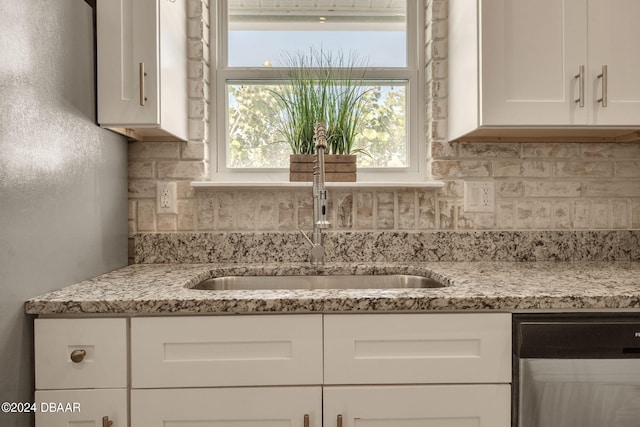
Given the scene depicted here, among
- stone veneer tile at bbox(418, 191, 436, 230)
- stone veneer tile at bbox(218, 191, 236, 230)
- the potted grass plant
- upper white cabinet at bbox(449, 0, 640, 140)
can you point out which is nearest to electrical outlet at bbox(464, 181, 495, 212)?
stone veneer tile at bbox(418, 191, 436, 230)

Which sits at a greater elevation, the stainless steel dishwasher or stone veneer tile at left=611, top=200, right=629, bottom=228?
stone veneer tile at left=611, top=200, right=629, bottom=228

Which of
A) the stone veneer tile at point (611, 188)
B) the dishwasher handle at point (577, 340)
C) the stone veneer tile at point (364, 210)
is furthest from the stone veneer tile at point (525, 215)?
the dishwasher handle at point (577, 340)

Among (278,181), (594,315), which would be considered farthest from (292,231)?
(594,315)

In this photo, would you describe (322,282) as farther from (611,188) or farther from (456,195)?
(611,188)

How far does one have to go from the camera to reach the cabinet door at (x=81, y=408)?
112 centimetres

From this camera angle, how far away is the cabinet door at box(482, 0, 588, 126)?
1.49 m

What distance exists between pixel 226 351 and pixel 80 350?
0.35m

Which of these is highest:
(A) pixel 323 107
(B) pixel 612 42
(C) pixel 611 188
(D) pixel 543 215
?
(B) pixel 612 42

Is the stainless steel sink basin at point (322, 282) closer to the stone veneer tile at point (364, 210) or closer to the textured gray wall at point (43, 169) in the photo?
the stone veneer tile at point (364, 210)

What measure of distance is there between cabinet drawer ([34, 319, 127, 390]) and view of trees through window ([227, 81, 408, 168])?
971 millimetres

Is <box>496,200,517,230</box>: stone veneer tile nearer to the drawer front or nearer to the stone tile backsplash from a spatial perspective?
the stone tile backsplash

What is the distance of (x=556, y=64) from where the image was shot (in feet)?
4.94

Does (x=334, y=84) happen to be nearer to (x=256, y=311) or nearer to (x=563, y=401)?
(x=256, y=311)

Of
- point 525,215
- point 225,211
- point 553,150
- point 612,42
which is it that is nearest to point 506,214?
point 525,215
